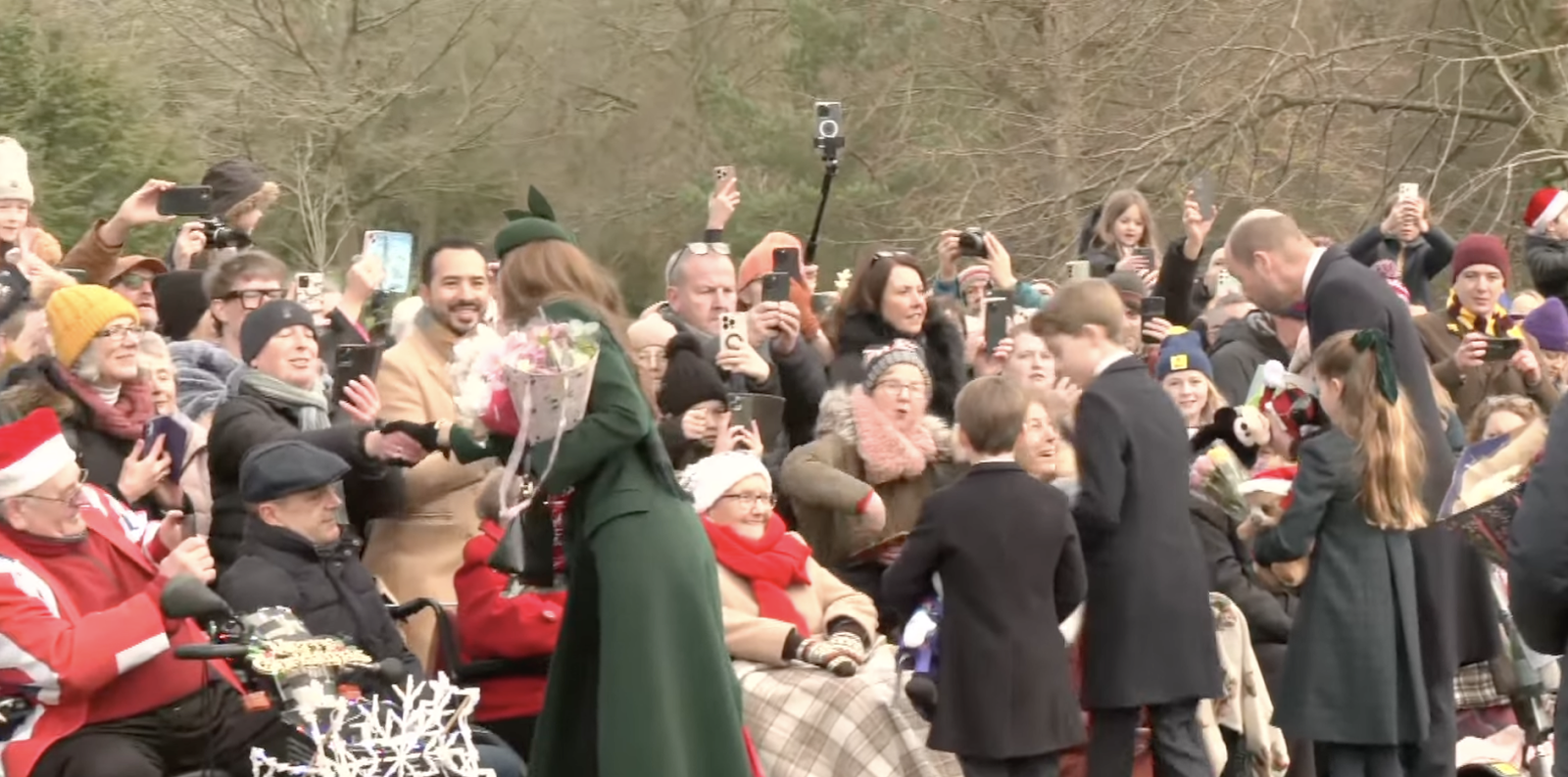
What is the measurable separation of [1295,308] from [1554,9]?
795 centimetres

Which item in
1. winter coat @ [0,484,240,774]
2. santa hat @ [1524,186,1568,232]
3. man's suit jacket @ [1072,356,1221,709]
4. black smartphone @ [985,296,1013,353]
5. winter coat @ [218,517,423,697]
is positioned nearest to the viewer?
winter coat @ [0,484,240,774]

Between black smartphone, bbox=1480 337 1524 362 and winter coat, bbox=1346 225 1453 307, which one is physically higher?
winter coat, bbox=1346 225 1453 307

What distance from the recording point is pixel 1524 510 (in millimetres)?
4773

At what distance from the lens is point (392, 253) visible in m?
8.22

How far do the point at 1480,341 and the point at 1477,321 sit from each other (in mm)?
1007

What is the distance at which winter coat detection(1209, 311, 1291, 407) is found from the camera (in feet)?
31.1

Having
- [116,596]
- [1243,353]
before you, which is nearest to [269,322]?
[116,596]

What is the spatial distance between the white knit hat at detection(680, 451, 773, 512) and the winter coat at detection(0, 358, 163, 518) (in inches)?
65.4

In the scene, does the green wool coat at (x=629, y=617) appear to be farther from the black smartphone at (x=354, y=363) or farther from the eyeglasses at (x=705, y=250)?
the eyeglasses at (x=705, y=250)

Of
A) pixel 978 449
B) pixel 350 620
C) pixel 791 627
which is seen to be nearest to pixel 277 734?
pixel 350 620

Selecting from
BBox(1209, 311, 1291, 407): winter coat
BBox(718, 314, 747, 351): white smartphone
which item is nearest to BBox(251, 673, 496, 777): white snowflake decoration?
BBox(718, 314, 747, 351): white smartphone

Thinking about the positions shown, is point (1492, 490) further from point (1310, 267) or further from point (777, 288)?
point (777, 288)

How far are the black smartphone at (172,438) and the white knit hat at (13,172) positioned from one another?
1.61 meters

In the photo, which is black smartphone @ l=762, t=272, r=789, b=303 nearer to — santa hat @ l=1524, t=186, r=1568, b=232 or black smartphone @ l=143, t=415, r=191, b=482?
black smartphone @ l=143, t=415, r=191, b=482
